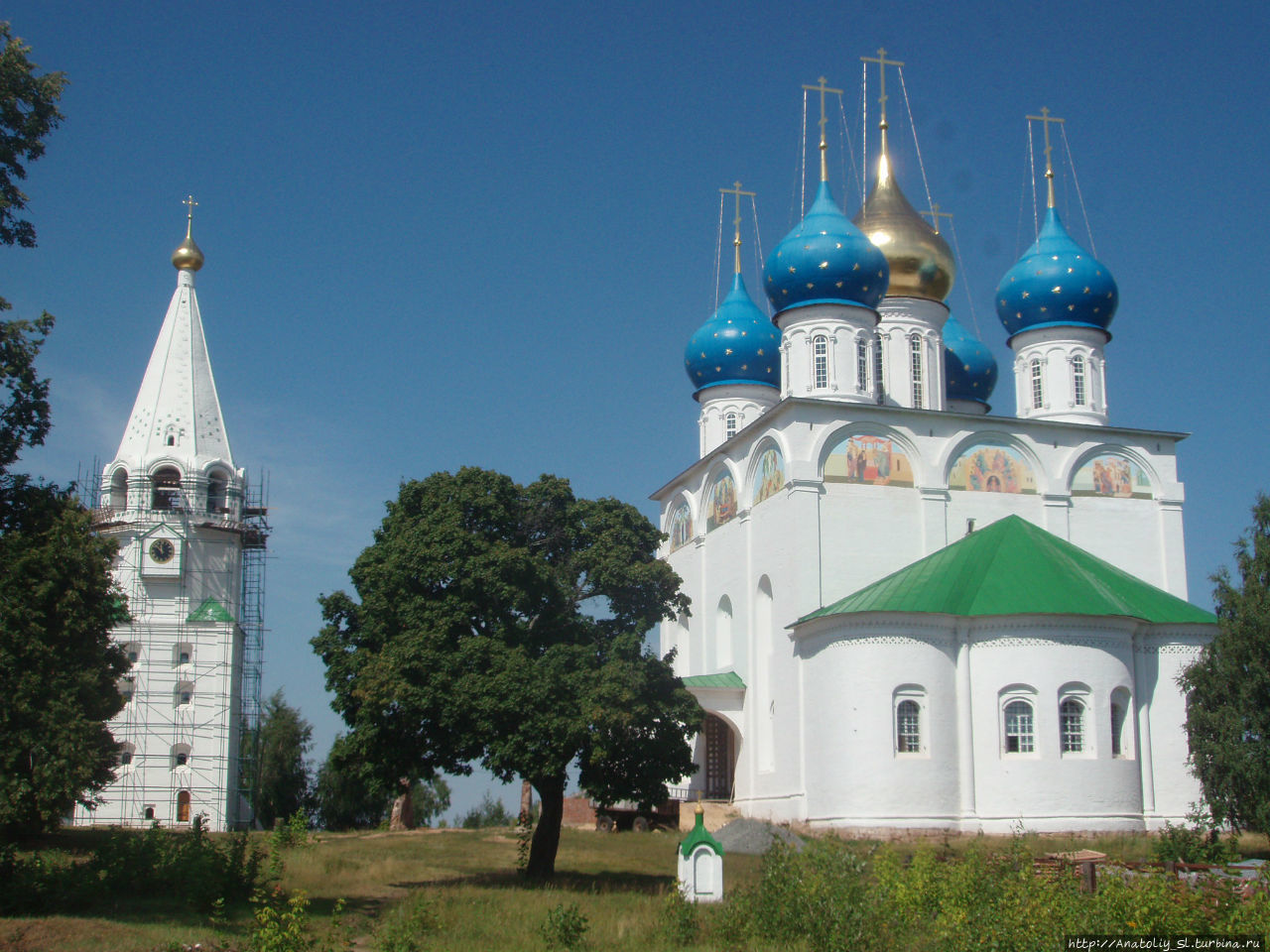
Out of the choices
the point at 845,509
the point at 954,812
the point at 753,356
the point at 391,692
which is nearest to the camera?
the point at 391,692

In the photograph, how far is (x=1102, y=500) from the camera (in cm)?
2566

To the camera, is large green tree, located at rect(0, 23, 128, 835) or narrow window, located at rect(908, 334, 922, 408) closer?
large green tree, located at rect(0, 23, 128, 835)

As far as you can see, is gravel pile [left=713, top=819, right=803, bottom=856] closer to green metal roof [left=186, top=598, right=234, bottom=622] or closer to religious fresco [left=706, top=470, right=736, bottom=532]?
religious fresco [left=706, top=470, right=736, bottom=532]

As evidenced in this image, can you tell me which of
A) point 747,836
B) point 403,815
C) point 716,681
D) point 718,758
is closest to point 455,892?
point 747,836

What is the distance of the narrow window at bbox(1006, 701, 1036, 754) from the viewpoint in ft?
68.2

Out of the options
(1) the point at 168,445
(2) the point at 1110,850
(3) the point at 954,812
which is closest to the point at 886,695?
(3) the point at 954,812

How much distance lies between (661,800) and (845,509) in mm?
8090

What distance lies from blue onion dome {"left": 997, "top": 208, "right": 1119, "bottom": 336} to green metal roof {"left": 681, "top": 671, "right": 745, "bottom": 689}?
9.14 m

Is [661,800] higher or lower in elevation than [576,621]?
lower

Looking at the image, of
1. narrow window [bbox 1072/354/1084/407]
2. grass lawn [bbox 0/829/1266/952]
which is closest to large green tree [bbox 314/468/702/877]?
grass lawn [bbox 0/829/1266/952]

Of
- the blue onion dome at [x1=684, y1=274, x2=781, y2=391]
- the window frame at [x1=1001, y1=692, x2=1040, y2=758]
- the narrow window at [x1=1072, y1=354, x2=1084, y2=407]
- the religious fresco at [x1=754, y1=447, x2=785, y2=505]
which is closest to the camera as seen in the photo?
the window frame at [x1=1001, y1=692, x2=1040, y2=758]

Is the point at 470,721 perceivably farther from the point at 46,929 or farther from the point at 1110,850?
the point at 1110,850

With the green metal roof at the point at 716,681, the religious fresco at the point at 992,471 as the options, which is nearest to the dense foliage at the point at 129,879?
the green metal roof at the point at 716,681

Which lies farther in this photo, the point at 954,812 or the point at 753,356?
the point at 753,356
